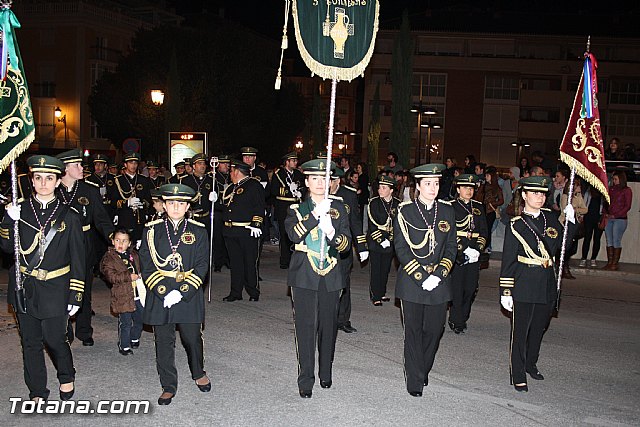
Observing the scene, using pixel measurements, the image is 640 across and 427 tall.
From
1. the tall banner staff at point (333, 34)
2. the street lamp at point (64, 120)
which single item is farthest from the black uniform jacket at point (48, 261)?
the street lamp at point (64, 120)

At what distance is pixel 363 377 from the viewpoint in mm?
7203

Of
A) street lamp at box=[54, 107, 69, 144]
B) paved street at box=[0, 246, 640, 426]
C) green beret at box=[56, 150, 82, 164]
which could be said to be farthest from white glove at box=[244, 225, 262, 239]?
street lamp at box=[54, 107, 69, 144]

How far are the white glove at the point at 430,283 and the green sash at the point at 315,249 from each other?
2.84 feet

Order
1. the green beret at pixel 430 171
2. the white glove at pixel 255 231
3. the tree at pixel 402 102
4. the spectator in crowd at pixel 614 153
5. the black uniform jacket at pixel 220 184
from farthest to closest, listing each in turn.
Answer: the tree at pixel 402 102
the spectator in crowd at pixel 614 153
the black uniform jacket at pixel 220 184
the white glove at pixel 255 231
the green beret at pixel 430 171

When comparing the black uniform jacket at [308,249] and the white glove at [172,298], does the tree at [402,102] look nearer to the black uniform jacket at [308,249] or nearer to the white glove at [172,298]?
the black uniform jacket at [308,249]

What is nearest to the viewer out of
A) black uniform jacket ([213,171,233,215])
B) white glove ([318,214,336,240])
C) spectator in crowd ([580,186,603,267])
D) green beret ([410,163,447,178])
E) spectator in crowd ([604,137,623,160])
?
white glove ([318,214,336,240])

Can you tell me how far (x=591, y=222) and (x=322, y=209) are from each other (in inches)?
448

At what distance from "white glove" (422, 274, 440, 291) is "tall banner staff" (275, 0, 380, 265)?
54.3 inches

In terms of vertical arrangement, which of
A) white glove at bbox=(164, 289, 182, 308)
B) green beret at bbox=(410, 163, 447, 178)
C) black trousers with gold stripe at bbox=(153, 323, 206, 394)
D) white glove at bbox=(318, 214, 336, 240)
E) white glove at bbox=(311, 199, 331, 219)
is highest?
green beret at bbox=(410, 163, 447, 178)

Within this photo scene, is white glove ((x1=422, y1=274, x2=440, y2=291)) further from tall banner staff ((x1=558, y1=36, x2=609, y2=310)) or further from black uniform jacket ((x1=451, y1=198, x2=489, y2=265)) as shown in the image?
tall banner staff ((x1=558, y1=36, x2=609, y2=310))

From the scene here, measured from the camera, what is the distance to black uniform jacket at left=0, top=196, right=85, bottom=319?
6062 millimetres

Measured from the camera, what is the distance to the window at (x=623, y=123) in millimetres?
55719

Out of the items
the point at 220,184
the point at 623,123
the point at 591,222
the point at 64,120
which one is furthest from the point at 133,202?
the point at 623,123

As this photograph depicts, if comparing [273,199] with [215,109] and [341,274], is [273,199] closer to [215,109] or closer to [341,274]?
[341,274]
